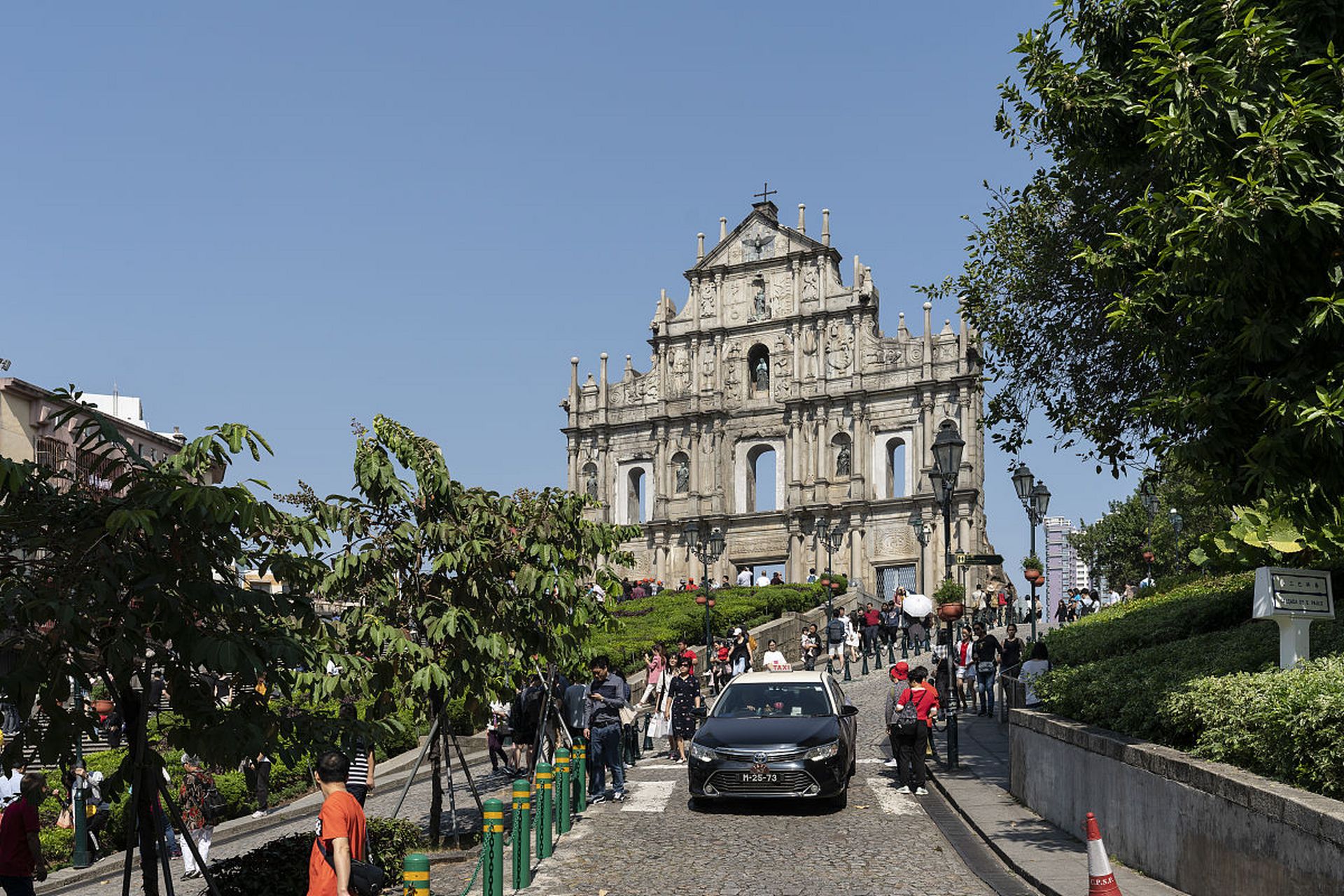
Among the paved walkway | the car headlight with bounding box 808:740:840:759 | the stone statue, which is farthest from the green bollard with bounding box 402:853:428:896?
the stone statue

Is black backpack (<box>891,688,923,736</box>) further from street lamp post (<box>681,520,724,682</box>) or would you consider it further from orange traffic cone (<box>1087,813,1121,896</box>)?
street lamp post (<box>681,520,724,682</box>)

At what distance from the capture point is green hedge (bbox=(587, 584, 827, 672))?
103ft

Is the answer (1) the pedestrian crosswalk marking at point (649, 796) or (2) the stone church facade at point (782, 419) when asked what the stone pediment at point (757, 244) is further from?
(1) the pedestrian crosswalk marking at point (649, 796)

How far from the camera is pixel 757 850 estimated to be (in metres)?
13.0

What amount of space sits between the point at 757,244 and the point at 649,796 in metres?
47.5

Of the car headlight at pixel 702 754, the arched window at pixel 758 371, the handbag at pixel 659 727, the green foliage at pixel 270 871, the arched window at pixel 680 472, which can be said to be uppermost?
the arched window at pixel 758 371

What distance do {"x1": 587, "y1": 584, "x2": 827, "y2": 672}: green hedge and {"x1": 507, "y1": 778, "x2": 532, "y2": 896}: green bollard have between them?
1398 centimetres

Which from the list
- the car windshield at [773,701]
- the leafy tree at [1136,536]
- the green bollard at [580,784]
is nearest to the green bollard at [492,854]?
the green bollard at [580,784]

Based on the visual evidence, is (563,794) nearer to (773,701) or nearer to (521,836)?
(521,836)

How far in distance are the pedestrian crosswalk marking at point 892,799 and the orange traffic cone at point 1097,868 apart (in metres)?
7.66

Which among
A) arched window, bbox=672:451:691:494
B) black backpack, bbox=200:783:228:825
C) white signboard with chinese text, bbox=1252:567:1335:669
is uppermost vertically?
arched window, bbox=672:451:691:494

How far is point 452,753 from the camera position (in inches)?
979

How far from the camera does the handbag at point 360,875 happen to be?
7219 mm

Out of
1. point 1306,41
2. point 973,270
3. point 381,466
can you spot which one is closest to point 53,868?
point 381,466
